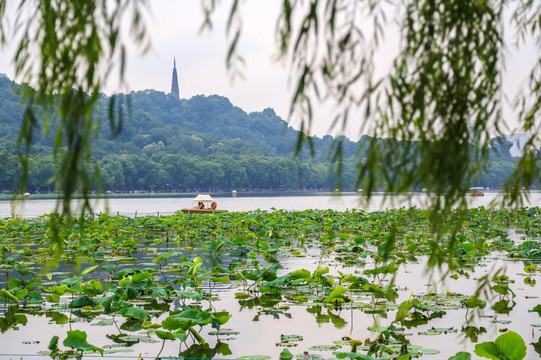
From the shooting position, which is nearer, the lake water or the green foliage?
the lake water

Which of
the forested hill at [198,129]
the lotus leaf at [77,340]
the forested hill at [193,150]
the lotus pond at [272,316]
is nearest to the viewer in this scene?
the lotus leaf at [77,340]

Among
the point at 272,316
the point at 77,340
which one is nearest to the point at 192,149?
the point at 272,316

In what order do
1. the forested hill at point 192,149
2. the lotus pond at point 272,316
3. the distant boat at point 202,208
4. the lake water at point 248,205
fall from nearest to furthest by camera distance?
the lake water at point 248,205 < the lotus pond at point 272,316 < the distant boat at point 202,208 < the forested hill at point 192,149

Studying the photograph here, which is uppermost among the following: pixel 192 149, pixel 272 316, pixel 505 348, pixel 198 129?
pixel 198 129

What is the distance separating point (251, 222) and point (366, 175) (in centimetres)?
1947

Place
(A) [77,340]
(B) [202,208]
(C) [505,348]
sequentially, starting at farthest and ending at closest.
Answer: (B) [202,208] → (A) [77,340] → (C) [505,348]

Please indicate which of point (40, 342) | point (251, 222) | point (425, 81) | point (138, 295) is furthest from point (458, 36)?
point (251, 222)

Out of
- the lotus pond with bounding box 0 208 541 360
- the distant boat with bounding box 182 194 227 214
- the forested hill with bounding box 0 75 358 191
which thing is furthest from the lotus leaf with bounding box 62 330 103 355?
the forested hill with bounding box 0 75 358 191

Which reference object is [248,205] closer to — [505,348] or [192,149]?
[192,149]

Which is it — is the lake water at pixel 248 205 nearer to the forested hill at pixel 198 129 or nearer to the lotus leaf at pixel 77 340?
the lotus leaf at pixel 77 340

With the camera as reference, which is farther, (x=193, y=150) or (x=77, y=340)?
(x=193, y=150)

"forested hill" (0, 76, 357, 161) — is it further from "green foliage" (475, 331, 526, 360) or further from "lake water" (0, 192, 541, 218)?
"green foliage" (475, 331, 526, 360)

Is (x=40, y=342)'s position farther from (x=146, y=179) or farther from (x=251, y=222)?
(x=146, y=179)

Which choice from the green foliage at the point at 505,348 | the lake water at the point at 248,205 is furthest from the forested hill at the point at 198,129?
the green foliage at the point at 505,348
